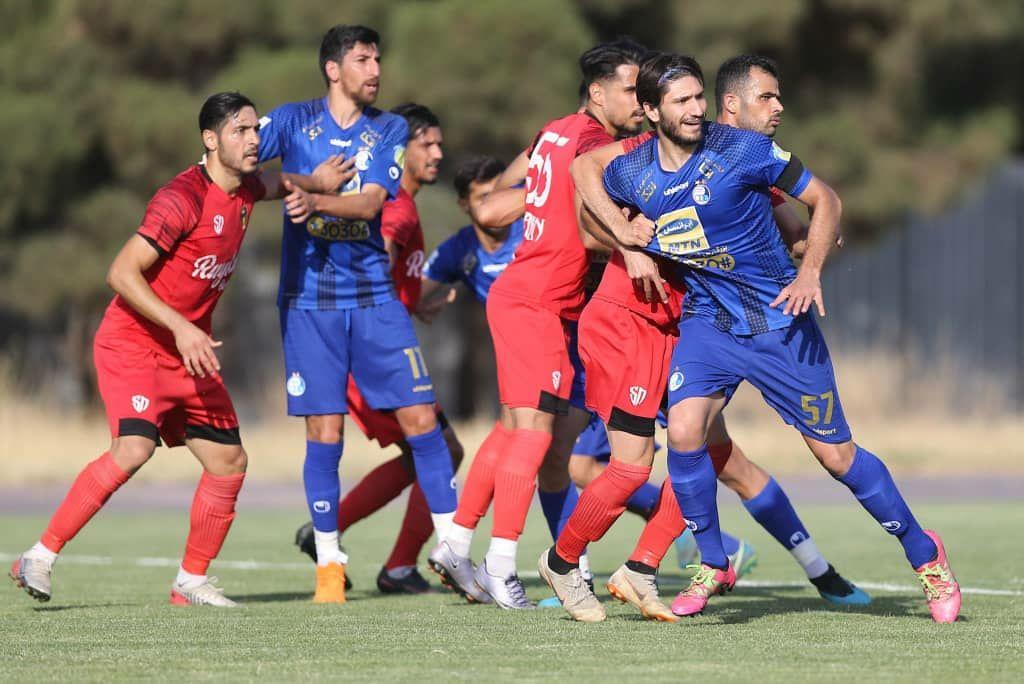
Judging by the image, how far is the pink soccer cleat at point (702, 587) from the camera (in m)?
7.00

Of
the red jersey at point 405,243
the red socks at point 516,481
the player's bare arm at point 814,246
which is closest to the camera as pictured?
the player's bare arm at point 814,246

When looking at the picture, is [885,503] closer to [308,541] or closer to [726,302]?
[726,302]

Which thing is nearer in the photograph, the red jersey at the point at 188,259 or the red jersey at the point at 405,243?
the red jersey at the point at 188,259

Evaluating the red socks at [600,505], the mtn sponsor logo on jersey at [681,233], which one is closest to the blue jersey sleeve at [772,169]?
the mtn sponsor logo on jersey at [681,233]

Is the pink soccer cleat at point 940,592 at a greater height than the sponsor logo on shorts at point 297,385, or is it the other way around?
the sponsor logo on shorts at point 297,385

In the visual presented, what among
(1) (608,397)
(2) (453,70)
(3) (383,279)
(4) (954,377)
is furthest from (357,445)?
(1) (608,397)

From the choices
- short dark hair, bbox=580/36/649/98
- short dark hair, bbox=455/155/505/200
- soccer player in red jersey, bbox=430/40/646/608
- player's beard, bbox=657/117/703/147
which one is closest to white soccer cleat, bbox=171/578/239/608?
soccer player in red jersey, bbox=430/40/646/608

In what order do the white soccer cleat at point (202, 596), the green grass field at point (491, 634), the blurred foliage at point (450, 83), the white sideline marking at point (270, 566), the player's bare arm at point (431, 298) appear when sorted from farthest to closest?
the blurred foliage at point (450, 83), the player's bare arm at point (431, 298), the white sideline marking at point (270, 566), the white soccer cleat at point (202, 596), the green grass field at point (491, 634)

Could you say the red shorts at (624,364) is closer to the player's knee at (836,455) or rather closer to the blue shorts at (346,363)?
the player's knee at (836,455)

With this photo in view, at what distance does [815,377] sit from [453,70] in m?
16.1

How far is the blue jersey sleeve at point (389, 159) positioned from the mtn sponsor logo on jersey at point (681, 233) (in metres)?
1.94

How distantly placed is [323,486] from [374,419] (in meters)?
0.61

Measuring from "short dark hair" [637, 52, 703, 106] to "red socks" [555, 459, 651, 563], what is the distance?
1.49 metres

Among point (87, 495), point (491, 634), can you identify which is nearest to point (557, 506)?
point (491, 634)
